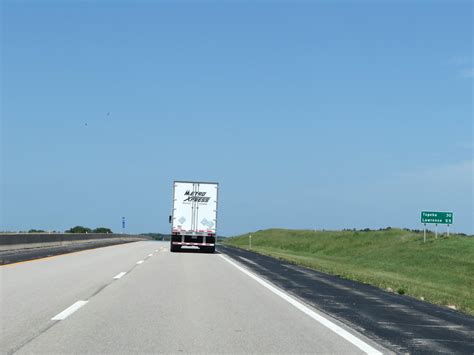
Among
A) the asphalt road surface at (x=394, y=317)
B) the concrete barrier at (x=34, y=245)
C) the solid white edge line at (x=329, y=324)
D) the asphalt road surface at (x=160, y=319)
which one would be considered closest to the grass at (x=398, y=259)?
the asphalt road surface at (x=394, y=317)

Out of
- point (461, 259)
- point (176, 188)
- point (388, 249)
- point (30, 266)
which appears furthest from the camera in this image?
point (388, 249)

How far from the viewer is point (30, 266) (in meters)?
20.4

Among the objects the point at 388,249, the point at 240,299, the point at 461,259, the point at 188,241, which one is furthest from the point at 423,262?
the point at 240,299

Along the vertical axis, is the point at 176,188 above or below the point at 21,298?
above

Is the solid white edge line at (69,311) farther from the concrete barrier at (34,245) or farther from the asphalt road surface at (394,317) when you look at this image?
the concrete barrier at (34,245)

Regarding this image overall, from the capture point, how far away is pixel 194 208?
34406 mm

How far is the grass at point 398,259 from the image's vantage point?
75.5 ft

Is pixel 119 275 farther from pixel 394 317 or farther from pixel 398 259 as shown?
pixel 398 259

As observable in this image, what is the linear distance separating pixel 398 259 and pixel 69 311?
37.2 metres

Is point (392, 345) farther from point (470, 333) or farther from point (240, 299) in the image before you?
point (240, 299)

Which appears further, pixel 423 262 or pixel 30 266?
pixel 423 262

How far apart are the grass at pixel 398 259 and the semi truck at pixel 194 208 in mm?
4872

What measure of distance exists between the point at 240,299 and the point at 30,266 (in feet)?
32.6

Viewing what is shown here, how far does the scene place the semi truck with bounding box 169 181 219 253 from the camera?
113 feet
